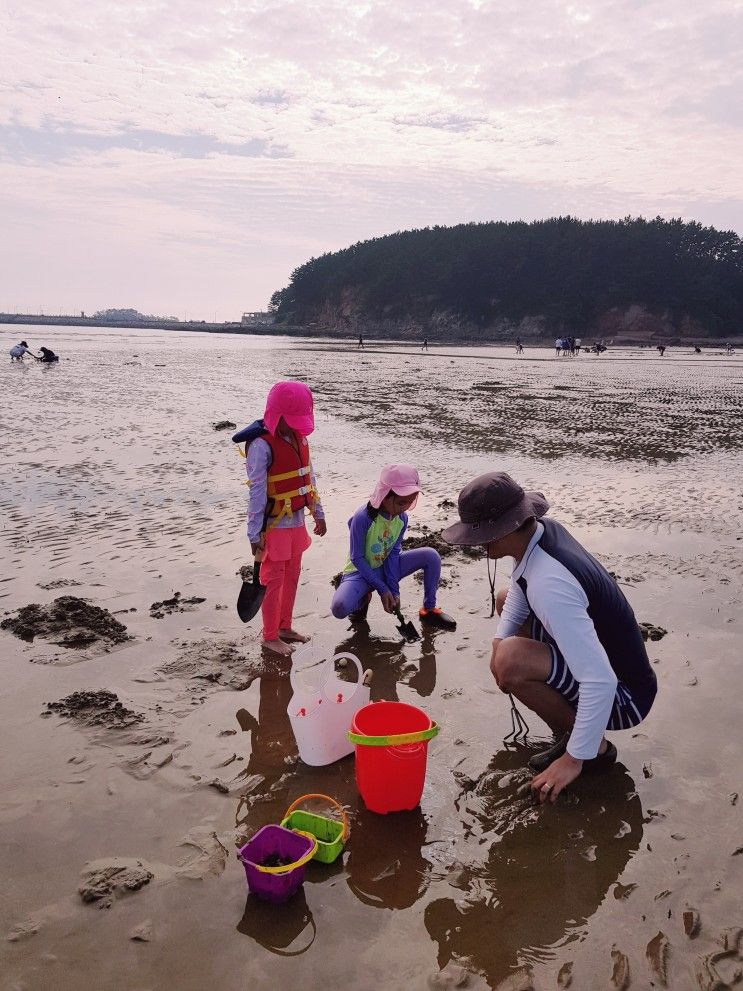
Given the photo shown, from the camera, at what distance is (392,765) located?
296cm

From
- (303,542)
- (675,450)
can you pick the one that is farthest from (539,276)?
(303,542)

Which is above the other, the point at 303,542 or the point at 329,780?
the point at 303,542

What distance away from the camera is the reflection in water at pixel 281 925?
240cm

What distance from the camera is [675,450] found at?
11375 millimetres

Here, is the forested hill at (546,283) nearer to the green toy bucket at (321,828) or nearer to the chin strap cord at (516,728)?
the chin strap cord at (516,728)

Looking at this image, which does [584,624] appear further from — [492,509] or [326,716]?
[326,716]

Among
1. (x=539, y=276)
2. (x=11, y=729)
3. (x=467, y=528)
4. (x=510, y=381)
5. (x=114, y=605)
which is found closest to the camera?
(x=467, y=528)

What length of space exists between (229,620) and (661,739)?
118 inches

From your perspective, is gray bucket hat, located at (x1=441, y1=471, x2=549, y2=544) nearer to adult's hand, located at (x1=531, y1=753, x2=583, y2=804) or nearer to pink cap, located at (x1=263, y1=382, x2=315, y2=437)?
adult's hand, located at (x1=531, y1=753, x2=583, y2=804)

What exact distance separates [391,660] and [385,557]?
790mm

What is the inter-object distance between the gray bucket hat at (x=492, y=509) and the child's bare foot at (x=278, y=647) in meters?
2.04

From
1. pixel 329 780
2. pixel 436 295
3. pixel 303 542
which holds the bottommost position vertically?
pixel 329 780

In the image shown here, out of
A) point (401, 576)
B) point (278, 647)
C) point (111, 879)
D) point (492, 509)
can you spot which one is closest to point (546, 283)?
point (401, 576)

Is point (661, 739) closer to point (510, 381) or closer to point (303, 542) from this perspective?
point (303, 542)
